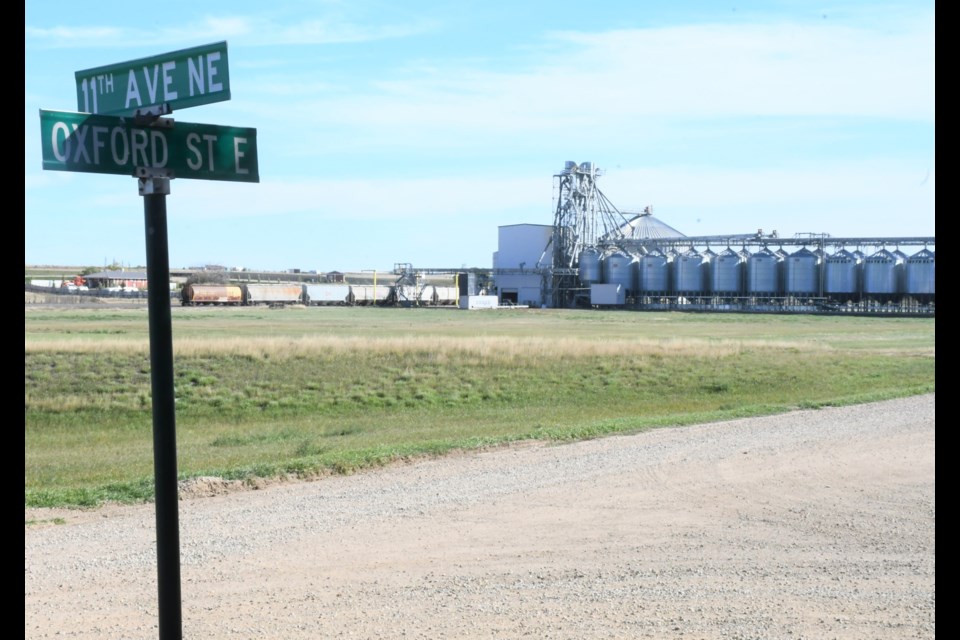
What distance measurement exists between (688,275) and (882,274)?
20.1m

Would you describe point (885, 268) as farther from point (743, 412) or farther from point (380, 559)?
point (380, 559)

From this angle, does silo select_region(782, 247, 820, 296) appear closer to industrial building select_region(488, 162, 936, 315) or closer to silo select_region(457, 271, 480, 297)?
industrial building select_region(488, 162, 936, 315)

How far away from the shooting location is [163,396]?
463 cm

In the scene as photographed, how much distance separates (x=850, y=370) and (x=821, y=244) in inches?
2604

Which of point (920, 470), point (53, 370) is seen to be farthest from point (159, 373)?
point (53, 370)

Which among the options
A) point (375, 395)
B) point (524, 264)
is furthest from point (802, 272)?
point (375, 395)

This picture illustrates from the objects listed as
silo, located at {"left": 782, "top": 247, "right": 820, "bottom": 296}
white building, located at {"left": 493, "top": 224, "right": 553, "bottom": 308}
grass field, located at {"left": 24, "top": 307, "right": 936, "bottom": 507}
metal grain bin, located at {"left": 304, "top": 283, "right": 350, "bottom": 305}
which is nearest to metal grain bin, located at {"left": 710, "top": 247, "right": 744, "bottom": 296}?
silo, located at {"left": 782, "top": 247, "right": 820, "bottom": 296}

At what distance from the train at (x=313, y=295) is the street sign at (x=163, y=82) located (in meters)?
105

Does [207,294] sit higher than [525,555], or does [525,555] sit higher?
[207,294]

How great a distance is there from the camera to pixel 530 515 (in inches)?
443

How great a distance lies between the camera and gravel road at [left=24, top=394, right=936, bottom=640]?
24.4 feet

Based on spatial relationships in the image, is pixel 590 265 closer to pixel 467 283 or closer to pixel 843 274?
pixel 467 283

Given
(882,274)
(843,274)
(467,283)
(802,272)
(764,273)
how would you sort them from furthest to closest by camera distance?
(467,283), (764,273), (802,272), (843,274), (882,274)

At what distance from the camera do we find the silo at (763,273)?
101375 mm
